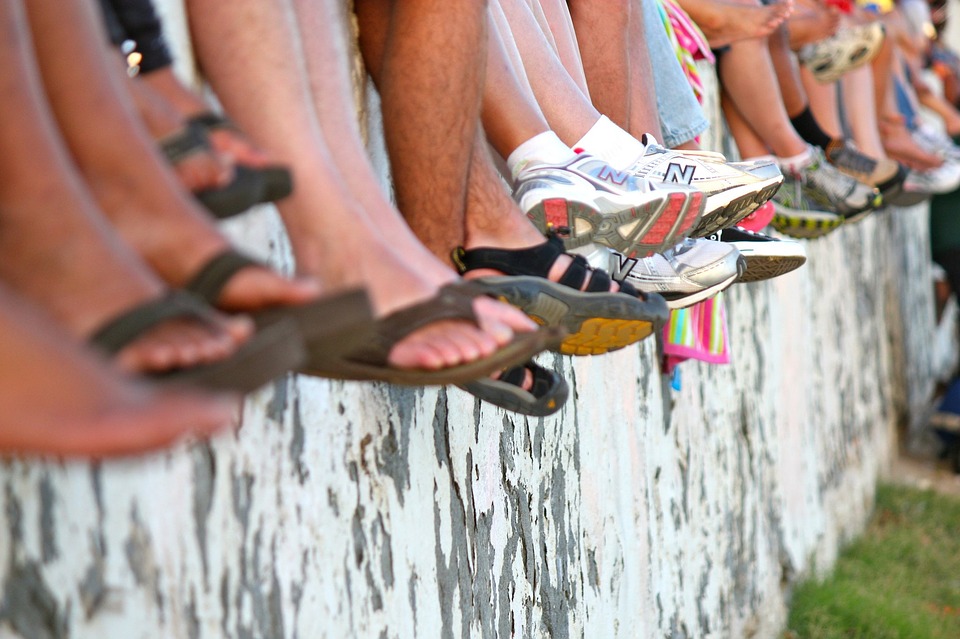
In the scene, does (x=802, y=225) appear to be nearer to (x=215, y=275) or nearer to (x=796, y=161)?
(x=796, y=161)

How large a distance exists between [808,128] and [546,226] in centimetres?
243

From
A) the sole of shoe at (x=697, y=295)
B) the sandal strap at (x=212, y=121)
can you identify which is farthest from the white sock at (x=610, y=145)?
the sandal strap at (x=212, y=121)

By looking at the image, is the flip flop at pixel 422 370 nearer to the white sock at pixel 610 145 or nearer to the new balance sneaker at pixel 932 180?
the white sock at pixel 610 145

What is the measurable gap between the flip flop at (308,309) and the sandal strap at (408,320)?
7.8 inches

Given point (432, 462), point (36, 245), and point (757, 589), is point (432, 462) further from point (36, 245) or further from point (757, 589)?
point (757, 589)

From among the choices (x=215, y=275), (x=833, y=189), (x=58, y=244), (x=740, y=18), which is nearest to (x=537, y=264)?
(x=215, y=275)

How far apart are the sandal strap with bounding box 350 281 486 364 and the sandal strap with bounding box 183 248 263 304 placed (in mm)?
215

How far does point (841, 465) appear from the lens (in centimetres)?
493

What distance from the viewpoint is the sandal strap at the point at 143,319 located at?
0.72 m

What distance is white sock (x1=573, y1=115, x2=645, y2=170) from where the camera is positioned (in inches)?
64.6

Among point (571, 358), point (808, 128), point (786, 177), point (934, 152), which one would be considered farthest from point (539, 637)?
point (934, 152)

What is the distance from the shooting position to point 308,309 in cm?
81

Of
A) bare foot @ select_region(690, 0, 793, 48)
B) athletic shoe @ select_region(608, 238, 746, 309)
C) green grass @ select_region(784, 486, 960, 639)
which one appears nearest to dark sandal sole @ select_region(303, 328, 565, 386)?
athletic shoe @ select_region(608, 238, 746, 309)

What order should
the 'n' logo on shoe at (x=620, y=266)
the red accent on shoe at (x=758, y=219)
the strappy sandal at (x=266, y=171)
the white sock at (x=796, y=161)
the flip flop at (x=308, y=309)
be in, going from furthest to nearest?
the white sock at (x=796, y=161)
the red accent on shoe at (x=758, y=219)
the 'n' logo on shoe at (x=620, y=266)
the strappy sandal at (x=266, y=171)
the flip flop at (x=308, y=309)
